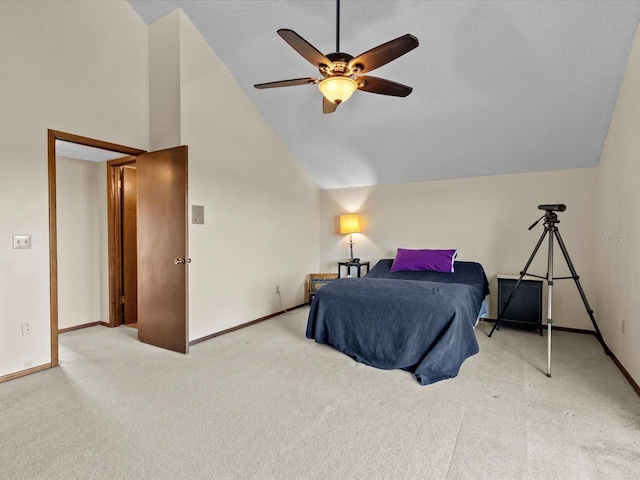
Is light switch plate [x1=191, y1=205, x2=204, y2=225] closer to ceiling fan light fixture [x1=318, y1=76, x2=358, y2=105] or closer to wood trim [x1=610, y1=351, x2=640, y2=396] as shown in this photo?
ceiling fan light fixture [x1=318, y1=76, x2=358, y2=105]

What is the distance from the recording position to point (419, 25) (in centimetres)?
291

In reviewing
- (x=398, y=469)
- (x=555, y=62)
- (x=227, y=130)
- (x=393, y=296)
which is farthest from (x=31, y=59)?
(x=555, y=62)

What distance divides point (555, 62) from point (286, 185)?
3.21 m

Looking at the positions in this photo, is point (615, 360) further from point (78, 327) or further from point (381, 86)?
point (78, 327)

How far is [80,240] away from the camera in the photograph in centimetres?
421

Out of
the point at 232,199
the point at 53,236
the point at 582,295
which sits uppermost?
the point at 232,199

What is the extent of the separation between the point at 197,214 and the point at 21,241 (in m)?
1.38

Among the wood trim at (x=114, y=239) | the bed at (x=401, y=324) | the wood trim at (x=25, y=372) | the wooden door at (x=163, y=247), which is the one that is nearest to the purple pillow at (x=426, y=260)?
the bed at (x=401, y=324)

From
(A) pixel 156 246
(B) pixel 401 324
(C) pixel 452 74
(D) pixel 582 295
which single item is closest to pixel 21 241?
(A) pixel 156 246

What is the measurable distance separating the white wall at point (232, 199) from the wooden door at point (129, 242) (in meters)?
1.29

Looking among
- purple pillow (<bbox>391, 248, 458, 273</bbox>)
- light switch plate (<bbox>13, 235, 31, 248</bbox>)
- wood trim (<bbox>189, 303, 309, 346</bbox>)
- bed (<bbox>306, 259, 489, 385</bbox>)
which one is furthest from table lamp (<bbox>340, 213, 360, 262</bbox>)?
light switch plate (<bbox>13, 235, 31, 248</bbox>)

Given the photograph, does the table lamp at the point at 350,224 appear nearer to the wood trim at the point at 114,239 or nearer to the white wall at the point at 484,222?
the white wall at the point at 484,222

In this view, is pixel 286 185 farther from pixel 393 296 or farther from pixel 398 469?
pixel 398 469

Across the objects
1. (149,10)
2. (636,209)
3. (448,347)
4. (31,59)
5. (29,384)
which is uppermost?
(149,10)
